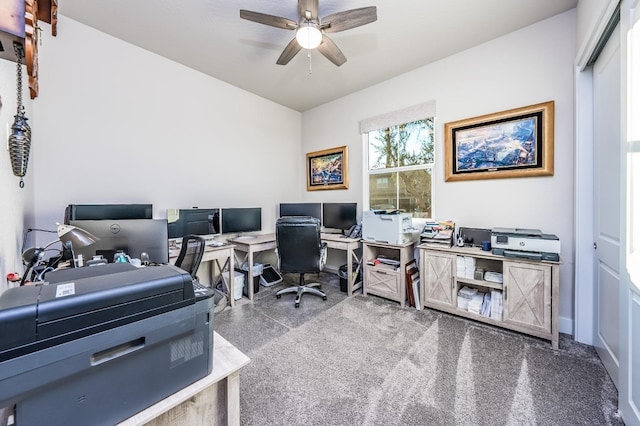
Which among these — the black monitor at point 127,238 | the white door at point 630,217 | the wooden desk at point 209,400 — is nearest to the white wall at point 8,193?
the black monitor at point 127,238

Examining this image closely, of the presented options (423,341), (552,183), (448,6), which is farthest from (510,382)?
(448,6)

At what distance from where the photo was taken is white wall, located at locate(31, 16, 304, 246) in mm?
2205

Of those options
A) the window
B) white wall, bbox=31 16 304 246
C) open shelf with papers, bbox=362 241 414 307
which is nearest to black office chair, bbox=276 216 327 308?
open shelf with papers, bbox=362 241 414 307

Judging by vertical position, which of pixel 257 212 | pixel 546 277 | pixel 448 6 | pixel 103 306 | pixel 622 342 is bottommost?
pixel 622 342

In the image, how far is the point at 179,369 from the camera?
2.63 feet

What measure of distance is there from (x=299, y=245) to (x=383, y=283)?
114cm

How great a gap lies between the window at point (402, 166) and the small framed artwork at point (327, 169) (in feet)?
1.37

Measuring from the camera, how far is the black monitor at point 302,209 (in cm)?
380

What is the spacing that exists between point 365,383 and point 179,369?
1.33m

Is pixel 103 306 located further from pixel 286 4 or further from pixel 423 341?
pixel 286 4

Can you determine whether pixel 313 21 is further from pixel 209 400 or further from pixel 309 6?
pixel 209 400

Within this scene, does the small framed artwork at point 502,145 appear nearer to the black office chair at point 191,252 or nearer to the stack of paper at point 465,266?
the stack of paper at point 465,266

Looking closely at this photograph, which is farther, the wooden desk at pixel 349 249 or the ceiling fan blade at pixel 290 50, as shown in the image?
the wooden desk at pixel 349 249

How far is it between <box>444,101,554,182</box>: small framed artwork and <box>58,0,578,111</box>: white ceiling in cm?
84
